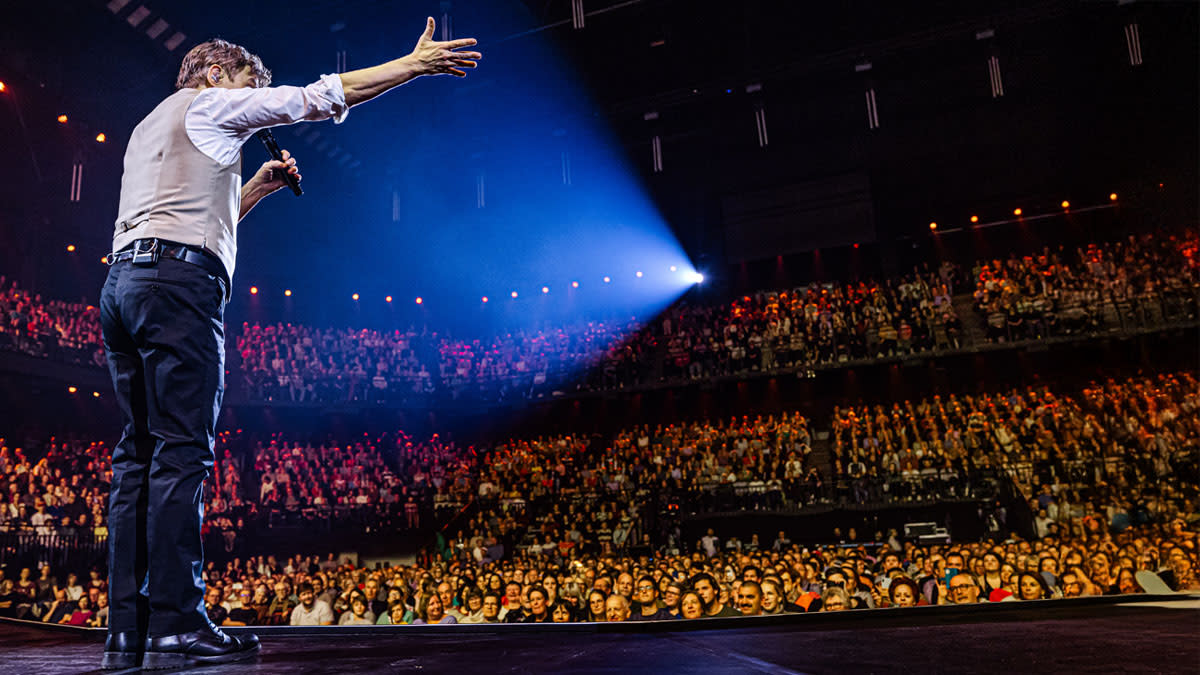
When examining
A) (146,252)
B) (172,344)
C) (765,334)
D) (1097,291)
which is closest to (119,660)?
(172,344)

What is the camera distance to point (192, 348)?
169cm

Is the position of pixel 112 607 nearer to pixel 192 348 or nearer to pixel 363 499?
pixel 192 348

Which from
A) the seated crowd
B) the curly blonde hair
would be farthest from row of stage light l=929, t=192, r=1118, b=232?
the curly blonde hair

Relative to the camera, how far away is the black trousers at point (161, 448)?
1.62m

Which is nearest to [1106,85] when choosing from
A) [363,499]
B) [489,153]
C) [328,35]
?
[489,153]

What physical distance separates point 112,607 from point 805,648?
1540 millimetres

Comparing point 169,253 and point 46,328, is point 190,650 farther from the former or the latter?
point 46,328

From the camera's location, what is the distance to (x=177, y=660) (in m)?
1.58

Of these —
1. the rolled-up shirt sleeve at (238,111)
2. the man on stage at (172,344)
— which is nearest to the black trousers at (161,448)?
the man on stage at (172,344)

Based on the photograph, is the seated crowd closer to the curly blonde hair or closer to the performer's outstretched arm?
the curly blonde hair

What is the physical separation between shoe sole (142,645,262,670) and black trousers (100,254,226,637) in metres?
0.05

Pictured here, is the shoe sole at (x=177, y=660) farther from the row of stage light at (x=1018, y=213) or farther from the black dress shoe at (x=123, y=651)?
the row of stage light at (x=1018, y=213)

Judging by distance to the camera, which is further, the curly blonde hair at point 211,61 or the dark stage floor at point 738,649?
the curly blonde hair at point 211,61

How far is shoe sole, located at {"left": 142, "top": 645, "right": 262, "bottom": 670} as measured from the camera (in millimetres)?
1551
